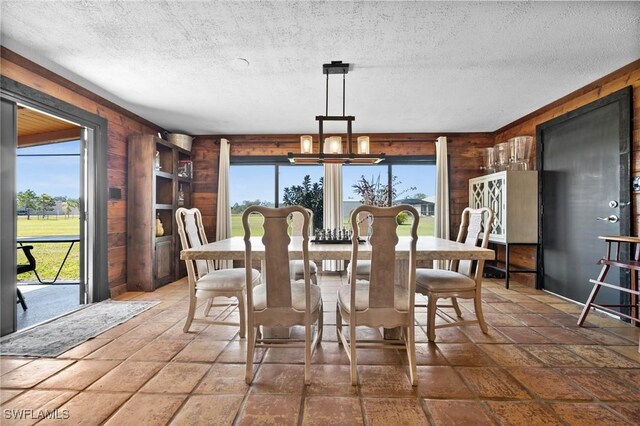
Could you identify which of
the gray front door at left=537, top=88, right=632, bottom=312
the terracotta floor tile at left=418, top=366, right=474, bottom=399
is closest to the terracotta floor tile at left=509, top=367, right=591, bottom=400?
the terracotta floor tile at left=418, top=366, right=474, bottom=399

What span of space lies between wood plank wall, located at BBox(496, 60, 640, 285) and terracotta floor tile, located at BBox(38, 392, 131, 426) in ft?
13.8

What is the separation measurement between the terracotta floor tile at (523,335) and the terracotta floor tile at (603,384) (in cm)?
45

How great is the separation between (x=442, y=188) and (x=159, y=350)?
4.47m

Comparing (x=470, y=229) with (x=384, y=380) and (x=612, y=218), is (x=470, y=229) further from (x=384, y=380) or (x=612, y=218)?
(x=384, y=380)

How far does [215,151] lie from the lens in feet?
16.9

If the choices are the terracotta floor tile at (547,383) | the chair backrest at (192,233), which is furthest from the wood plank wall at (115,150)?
the terracotta floor tile at (547,383)

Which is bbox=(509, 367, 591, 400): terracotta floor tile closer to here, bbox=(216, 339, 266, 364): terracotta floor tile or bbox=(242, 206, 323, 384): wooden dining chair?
bbox=(242, 206, 323, 384): wooden dining chair

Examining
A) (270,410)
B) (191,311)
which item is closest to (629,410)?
(270,410)

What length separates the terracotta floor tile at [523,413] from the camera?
56.2 inches

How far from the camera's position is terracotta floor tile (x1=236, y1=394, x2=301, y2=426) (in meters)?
1.44

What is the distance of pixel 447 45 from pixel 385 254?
176 cm

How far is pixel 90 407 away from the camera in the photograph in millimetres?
1547

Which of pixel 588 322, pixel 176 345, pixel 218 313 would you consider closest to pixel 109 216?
pixel 218 313

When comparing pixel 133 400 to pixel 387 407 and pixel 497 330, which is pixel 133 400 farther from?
pixel 497 330
